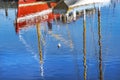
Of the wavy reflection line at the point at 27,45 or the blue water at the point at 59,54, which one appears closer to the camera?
the blue water at the point at 59,54

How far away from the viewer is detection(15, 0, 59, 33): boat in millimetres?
67500

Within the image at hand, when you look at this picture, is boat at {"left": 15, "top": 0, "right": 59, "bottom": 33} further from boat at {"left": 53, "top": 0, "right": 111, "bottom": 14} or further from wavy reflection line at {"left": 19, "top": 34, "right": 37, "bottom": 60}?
wavy reflection line at {"left": 19, "top": 34, "right": 37, "bottom": 60}

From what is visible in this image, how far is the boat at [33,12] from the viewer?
67.5m

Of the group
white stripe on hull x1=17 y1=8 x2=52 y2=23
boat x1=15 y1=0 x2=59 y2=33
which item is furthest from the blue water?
white stripe on hull x1=17 y1=8 x2=52 y2=23

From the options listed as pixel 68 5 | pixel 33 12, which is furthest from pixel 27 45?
pixel 68 5

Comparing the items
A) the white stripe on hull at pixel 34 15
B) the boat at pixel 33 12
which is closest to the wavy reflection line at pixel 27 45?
the boat at pixel 33 12

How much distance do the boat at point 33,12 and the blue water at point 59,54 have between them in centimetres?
141

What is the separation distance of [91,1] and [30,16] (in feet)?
60.7

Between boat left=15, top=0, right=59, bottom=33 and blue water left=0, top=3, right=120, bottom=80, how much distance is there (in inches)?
55.4

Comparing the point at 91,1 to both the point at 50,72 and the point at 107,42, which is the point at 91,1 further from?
the point at 50,72

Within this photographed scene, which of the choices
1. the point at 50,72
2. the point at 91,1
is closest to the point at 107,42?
the point at 50,72

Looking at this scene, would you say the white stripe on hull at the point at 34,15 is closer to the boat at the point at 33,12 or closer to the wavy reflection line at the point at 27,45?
the boat at the point at 33,12

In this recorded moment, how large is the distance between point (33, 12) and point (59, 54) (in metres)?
24.5

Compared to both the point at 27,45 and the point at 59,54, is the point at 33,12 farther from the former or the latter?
the point at 59,54
